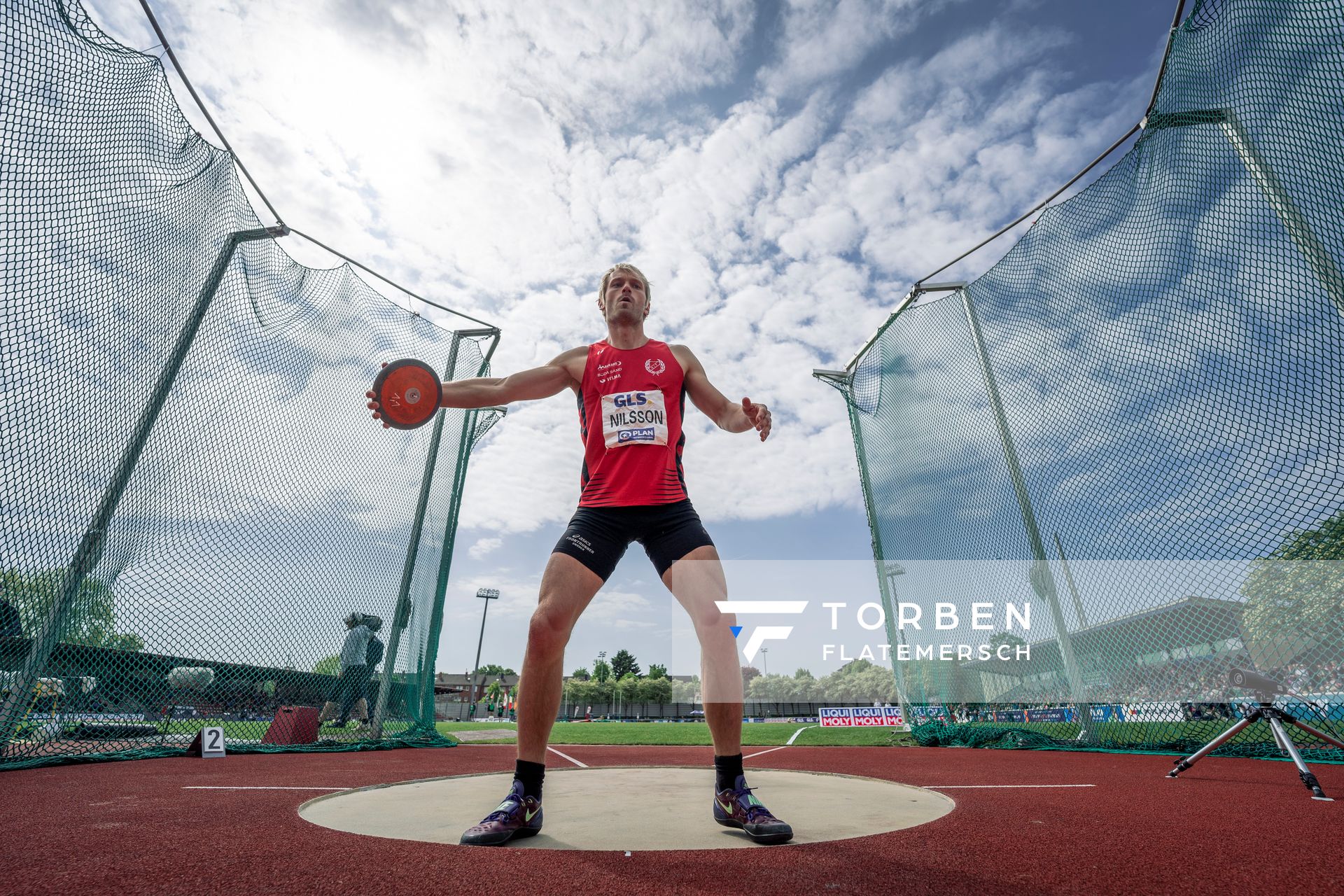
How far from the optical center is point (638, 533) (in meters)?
2.58

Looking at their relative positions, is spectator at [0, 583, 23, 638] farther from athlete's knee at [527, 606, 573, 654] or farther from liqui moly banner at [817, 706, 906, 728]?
liqui moly banner at [817, 706, 906, 728]

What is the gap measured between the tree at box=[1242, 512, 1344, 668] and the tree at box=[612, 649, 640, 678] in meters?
113

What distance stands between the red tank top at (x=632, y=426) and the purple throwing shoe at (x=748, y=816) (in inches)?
42.1

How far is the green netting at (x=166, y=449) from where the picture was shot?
3.85 metres

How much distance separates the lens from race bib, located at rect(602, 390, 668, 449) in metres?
2.70

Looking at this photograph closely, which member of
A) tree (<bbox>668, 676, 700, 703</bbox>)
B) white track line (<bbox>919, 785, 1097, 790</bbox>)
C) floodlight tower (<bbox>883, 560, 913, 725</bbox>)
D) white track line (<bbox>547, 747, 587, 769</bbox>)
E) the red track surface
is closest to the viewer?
the red track surface

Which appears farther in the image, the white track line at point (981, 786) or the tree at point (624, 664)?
the tree at point (624, 664)

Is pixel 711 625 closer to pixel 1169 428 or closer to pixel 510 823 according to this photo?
pixel 510 823

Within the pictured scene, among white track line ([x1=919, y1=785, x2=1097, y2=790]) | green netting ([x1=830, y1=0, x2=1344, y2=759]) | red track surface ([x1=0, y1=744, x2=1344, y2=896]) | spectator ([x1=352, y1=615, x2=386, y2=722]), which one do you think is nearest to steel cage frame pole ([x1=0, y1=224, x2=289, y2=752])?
red track surface ([x1=0, y1=744, x2=1344, y2=896])

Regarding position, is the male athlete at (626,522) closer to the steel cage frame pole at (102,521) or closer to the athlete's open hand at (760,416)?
the athlete's open hand at (760,416)

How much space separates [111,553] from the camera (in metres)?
4.48

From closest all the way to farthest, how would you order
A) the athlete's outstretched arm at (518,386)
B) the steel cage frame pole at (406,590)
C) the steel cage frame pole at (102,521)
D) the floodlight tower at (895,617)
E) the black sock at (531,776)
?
the black sock at (531,776) < the athlete's outstretched arm at (518,386) < the steel cage frame pole at (102,521) < the steel cage frame pole at (406,590) < the floodlight tower at (895,617)

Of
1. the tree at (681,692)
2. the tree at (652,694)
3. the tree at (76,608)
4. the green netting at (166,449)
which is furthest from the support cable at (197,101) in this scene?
the tree at (652,694)

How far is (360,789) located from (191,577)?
10.1 feet
